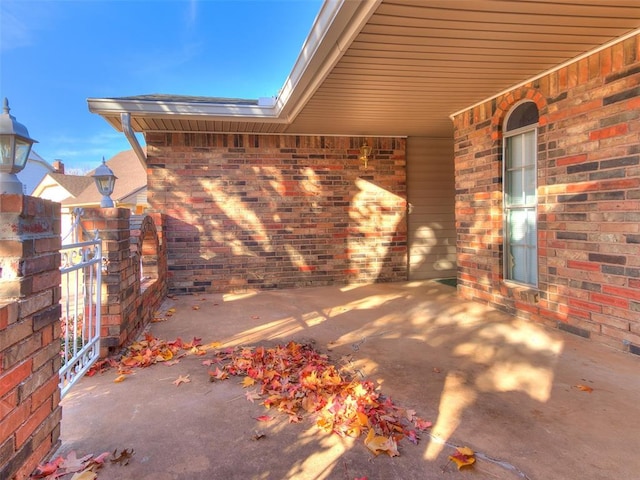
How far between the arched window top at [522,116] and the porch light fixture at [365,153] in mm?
2456

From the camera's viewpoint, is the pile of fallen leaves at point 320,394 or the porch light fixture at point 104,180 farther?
the porch light fixture at point 104,180

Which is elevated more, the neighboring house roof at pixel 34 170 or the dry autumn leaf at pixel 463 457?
the neighboring house roof at pixel 34 170

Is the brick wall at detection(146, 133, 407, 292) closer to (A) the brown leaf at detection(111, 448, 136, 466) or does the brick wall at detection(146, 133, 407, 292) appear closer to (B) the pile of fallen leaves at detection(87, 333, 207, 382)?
(B) the pile of fallen leaves at detection(87, 333, 207, 382)

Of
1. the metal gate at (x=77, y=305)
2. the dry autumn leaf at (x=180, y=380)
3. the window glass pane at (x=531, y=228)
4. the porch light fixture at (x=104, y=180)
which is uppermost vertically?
the porch light fixture at (x=104, y=180)

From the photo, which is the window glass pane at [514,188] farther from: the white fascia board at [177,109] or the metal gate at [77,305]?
the metal gate at [77,305]

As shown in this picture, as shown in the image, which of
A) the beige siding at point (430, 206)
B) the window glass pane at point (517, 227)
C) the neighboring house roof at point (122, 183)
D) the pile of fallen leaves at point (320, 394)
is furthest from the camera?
the neighboring house roof at point (122, 183)

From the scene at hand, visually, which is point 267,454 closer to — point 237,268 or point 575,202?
point 575,202

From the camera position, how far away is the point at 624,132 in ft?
10.4

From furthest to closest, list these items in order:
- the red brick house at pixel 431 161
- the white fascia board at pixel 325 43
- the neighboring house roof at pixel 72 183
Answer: the neighboring house roof at pixel 72 183
the red brick house at pixel 431 161
the white fascia board at pixel 325 43

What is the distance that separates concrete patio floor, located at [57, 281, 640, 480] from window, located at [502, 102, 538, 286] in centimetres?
73

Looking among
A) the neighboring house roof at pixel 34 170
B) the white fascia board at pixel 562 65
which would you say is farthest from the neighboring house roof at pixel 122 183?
the white fascia board at pixel 562 65

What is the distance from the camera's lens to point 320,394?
7.82 ft

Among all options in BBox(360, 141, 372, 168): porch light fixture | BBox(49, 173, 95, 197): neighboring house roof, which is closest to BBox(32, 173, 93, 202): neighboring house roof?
BBox(49, 173, 95, 197): neighboring house roof

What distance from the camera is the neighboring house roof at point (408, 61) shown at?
279 cm
